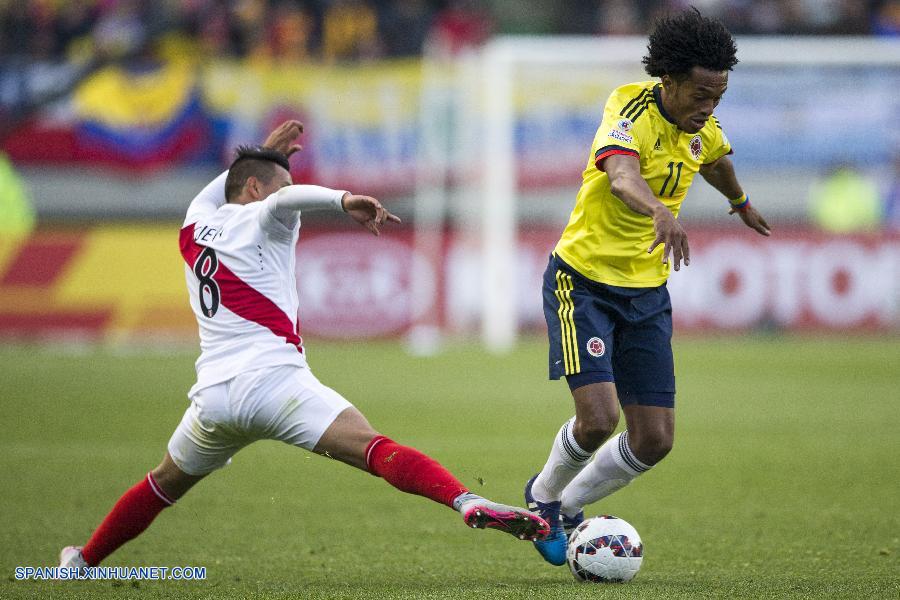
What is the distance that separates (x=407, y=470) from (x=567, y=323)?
110 cm

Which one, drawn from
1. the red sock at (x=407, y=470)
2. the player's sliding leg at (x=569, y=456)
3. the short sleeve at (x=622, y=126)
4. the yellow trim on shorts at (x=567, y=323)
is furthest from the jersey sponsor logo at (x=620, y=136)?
the red sock at (x=407, y=470)

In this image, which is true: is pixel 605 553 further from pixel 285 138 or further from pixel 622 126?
pixel 285 138

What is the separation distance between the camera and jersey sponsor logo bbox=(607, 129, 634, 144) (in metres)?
5.79

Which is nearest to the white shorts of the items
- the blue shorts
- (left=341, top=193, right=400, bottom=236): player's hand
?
(left=341, top=193, right=400, bottom=236): player's hand

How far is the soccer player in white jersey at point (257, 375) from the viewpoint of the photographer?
17.5 ft

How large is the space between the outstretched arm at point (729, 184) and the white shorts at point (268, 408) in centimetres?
220

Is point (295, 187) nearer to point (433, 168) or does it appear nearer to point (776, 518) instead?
point (776, 518)

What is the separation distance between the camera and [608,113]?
595 cm

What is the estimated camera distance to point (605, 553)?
5609 mm

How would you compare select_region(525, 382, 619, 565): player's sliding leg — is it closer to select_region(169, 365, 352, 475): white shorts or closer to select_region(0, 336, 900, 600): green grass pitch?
select_region(0, 336, 900, 600): green grass pitch

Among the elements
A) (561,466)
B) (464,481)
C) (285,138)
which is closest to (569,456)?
(561,466)

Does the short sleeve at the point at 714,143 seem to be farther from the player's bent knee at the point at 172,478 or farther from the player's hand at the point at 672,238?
the player's bent knee at the point at 172,478

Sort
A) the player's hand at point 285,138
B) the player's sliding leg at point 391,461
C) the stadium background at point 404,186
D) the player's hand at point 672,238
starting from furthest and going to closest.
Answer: the stadium background at point 404,186 → the player's hand at point 285,138 → the player's sliding leg at point 391,461 → the player's hand at point 672,238

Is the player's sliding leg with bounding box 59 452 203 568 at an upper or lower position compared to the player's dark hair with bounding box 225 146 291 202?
lower
